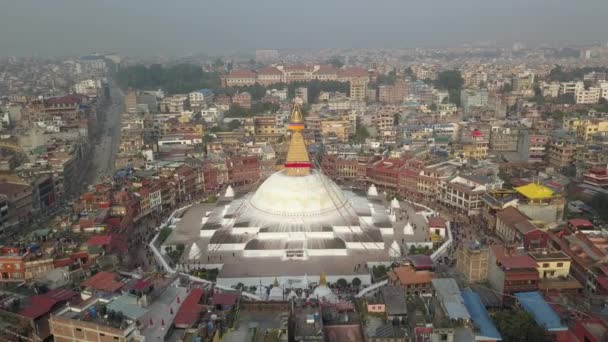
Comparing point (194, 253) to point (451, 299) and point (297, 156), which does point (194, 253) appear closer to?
point (297, 156)

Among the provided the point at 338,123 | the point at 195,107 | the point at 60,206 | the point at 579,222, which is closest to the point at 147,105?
the point at 195,107

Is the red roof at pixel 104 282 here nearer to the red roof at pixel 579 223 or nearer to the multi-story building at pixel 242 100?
the red roof at pixel 579 223

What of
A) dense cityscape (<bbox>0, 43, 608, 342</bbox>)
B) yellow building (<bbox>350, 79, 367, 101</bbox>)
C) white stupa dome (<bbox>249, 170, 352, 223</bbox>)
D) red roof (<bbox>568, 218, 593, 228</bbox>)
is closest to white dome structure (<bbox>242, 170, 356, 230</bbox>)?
white stupa dome (<bbox>249, 170, 352, 223</bbox>)

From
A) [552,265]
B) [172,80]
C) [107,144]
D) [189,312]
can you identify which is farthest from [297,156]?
[172,80]

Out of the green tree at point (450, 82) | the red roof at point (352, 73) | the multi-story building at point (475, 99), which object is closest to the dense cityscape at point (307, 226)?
the multi-story building at point (475, 99)

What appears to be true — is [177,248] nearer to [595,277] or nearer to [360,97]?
[595,277]

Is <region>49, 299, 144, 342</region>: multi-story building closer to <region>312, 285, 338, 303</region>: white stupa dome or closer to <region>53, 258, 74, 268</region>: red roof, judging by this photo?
<region>53, 258, 74, 268</region>: red roof
